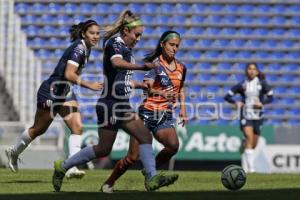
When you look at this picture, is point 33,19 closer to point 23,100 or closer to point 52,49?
point 52,49

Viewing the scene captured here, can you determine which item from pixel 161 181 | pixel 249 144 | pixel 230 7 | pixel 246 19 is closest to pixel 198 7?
pixel 230 7

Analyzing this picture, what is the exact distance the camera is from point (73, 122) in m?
9.98

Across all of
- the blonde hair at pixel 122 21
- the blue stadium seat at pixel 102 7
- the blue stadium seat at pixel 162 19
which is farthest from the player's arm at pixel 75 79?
the blue stadium seat at pixel 102 7

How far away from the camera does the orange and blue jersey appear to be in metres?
8.87

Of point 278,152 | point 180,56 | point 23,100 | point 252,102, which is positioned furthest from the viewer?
point 180,56

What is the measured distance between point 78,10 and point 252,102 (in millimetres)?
8477

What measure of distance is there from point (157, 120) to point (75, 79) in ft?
4.20

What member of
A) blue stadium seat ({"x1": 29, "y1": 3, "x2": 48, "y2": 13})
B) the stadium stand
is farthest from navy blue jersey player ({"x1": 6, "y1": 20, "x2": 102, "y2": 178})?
blue stadium seat ({"x1": 29, "y1": 3, "x2": 48, "y2": 13})

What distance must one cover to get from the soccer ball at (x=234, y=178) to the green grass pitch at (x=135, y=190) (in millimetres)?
89

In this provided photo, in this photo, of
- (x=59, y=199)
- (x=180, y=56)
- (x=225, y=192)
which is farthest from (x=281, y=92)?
(x=59, y=199)

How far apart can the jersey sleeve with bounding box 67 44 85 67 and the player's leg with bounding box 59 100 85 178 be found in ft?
4.05

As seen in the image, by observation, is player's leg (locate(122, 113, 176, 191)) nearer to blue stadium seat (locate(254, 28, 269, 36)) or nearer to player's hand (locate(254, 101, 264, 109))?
player's hand (locate(254, 101, 264, 109))

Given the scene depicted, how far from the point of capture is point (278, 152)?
17531 millimetres

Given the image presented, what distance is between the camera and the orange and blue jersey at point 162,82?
8.87 metres
